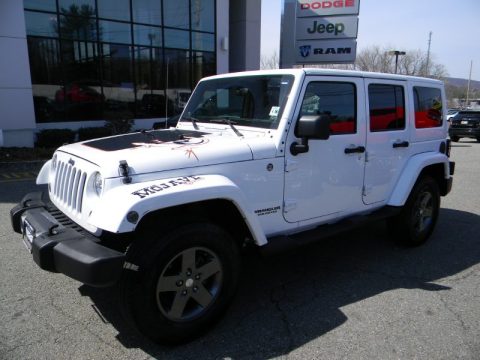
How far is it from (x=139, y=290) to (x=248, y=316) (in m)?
1.05

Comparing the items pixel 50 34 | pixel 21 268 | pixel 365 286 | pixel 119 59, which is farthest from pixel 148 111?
pixel 365 286

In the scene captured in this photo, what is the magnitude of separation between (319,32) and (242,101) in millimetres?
12098

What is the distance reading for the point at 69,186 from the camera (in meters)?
3.15

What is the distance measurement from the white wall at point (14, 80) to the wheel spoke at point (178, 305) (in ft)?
35.7

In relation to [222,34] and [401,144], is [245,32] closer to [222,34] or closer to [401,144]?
[222,34]

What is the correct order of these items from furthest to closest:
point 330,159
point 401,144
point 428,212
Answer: point 428,212, point 401,144, point 330,159

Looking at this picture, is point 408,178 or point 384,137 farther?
point 408,178

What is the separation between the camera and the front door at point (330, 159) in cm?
346

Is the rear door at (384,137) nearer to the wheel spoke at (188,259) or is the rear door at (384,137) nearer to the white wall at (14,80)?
the wheel spoke at (188,259)

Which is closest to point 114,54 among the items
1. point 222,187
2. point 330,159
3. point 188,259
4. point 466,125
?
point 330,159

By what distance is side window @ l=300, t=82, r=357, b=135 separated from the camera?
354 cm

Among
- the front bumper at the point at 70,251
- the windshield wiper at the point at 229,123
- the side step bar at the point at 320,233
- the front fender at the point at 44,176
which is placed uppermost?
the windshield wiper at the point at 229,123

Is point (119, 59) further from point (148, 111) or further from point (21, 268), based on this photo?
point (21, 268)

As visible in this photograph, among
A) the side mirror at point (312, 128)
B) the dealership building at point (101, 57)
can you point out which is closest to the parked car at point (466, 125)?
the dealership building at point (101, 57)
